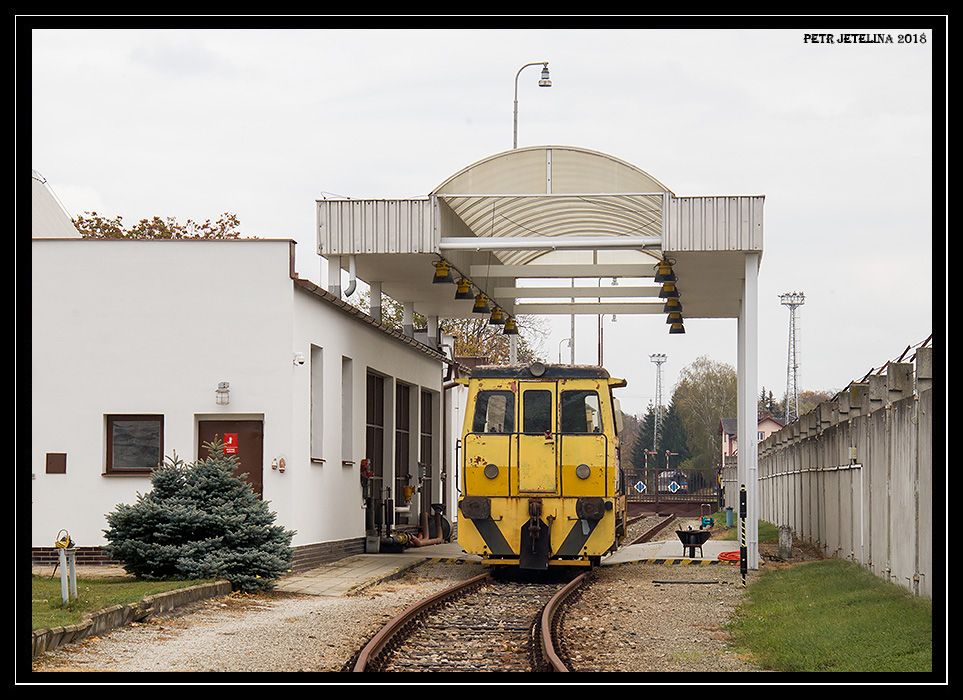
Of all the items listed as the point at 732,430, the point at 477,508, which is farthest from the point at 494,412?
the point at 732,430

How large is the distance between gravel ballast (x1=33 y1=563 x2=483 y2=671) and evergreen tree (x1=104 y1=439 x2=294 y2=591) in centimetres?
46

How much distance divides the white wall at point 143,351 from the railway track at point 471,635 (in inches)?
167

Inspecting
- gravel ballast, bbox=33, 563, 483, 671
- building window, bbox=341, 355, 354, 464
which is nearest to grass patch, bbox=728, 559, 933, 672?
gravel ballast, bbox=33, 563, 483, 671

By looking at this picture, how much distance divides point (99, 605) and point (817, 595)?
329 inches

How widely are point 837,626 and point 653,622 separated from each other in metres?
2.56

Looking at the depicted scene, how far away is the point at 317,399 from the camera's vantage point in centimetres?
2230

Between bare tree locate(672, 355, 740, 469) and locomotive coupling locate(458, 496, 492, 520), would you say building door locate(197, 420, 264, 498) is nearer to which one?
locomotive coupling locate(458, 496, 492, 520)

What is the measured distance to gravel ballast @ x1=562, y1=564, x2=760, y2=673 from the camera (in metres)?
11.8

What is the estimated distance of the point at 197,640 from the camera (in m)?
12.6

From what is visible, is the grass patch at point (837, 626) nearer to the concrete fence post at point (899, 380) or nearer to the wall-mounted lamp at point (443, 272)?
the concrete fence post at point (899, 380)

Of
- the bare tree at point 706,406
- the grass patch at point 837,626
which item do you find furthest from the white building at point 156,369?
the bare tree at point 706,406

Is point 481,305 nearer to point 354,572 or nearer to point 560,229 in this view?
point 560,229

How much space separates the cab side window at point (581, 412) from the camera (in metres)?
20.7
